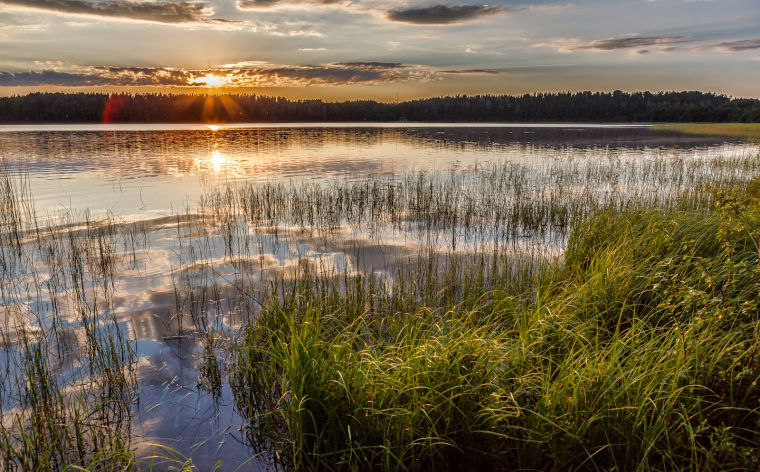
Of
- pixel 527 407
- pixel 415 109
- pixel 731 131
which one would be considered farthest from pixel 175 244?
pixel 415 109

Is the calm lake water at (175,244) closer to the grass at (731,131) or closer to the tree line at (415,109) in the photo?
the grass at (731,131)

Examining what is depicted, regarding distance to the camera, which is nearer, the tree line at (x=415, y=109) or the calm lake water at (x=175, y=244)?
the calm lake water at (x=175, y=244)

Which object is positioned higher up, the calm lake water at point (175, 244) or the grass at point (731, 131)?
the grass at point (731, 131)

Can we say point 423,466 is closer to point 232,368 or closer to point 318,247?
point 232,368

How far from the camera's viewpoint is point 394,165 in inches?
1072

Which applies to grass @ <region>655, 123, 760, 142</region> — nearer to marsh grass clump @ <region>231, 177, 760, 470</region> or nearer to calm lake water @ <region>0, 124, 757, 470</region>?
calm lake water @ <region>0, 124, 757, 470</region>

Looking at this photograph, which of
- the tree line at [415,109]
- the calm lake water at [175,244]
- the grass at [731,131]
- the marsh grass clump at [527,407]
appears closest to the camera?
the marsh grass clump at [527,407]

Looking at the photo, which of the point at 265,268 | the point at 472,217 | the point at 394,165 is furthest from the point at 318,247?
the point at 394,165

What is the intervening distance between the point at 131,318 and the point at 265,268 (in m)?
2.84

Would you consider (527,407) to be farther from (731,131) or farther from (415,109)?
(415,109)

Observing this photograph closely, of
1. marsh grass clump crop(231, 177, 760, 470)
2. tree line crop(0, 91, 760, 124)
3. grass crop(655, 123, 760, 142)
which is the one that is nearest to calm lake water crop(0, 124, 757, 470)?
marsh grass clump crop(231, 177, 760, 470)

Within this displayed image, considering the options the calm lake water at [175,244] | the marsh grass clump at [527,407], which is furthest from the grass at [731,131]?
the marsh grass clump at [527,407]

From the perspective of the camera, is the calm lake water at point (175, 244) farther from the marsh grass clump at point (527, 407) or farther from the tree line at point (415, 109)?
the tree line at point (415, 109)

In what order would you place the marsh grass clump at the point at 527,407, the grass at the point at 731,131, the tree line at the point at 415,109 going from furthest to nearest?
the tree line at the point at 415,109, the grass at the point at 731,131, the marsh grass clump at the point at 527,407
